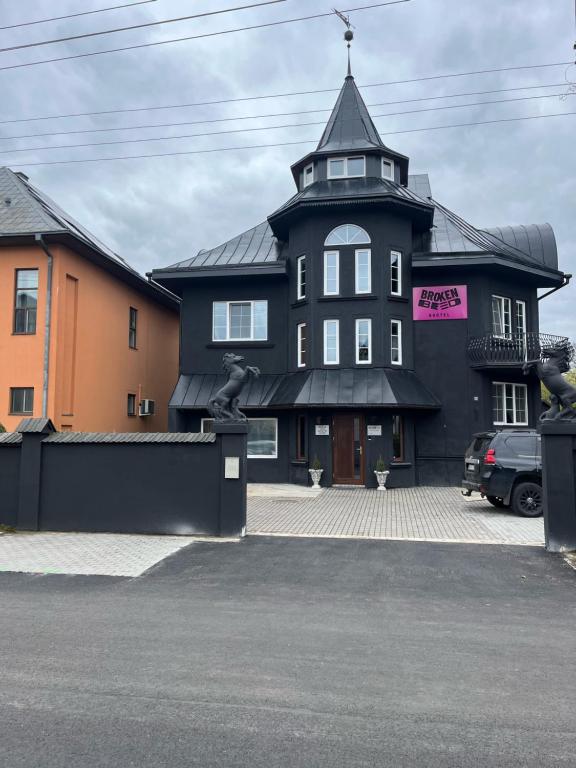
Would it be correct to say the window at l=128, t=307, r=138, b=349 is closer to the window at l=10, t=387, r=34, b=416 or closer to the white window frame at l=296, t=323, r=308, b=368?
the window at l=10, t=387, r=34, b=416

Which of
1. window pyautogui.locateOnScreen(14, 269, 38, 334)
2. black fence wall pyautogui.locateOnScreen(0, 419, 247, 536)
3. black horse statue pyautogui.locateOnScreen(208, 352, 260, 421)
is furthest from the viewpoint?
window pyautogui.locateOnScreen(14, 269, 38, 334)

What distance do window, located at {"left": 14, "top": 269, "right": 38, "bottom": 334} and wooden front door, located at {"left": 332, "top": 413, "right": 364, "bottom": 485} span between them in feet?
33.2

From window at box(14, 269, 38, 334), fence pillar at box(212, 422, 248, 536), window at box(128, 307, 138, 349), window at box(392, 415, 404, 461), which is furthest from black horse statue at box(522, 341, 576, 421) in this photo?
window at box(128, 307, 138, 349)

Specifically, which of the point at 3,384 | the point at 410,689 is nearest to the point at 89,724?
the point at 410,689

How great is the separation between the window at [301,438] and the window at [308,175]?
8792 mm

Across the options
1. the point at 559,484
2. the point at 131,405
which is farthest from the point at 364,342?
the point at 559,484

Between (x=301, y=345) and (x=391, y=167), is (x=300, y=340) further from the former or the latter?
(x=391, y=167)

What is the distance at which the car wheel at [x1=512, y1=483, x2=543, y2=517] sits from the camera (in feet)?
39.4

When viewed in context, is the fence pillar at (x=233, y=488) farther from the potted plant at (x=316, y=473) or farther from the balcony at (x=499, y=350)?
the balcony at (x=499, y=350)

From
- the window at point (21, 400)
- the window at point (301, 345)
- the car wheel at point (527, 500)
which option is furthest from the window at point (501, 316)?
the window at point (21, 400)

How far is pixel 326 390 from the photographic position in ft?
58.4

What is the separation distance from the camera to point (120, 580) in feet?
23.1

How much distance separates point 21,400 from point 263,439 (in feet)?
26.0

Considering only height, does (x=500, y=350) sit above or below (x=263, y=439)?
above
